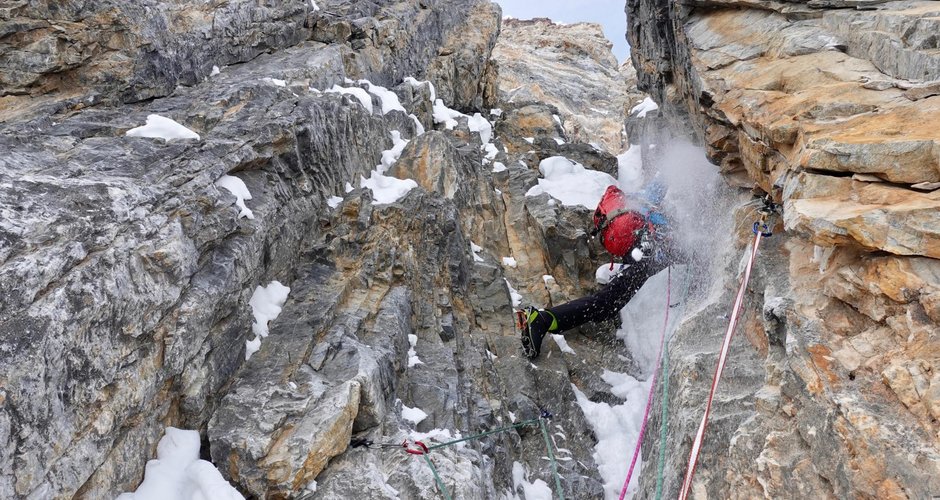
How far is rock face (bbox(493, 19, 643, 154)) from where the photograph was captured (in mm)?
22094

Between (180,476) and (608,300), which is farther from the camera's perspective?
(608,300)

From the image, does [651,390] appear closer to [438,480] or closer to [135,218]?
[438,480]

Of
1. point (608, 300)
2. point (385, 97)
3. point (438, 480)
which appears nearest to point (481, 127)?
point (385, 97)

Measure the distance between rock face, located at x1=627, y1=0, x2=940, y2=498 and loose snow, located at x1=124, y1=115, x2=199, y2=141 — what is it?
6356 millimetres

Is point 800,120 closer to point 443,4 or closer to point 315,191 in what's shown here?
point 315,191

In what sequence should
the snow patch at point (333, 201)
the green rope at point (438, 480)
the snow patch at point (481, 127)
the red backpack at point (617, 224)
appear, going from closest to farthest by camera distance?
the green rope at point (438, 480)
the snow patch at point (333, 201)
the red backpack at point (617, 224)
the snow patch at point (481, 127)

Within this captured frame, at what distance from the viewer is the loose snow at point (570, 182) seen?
12.5 metres

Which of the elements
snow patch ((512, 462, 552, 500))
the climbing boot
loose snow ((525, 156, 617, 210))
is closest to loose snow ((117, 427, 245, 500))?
snow patch ((512, 462, 552, 500))

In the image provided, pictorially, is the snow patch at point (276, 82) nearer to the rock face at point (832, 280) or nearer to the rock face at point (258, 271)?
the rock face at point (258, 271)

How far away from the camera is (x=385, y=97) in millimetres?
11852

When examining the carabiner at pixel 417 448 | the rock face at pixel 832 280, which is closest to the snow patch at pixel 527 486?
the rock face at pixel 832 280

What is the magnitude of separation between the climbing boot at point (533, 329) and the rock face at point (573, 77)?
10738 millimetres

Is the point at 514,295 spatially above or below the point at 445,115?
below

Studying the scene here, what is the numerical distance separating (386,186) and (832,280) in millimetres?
6769
